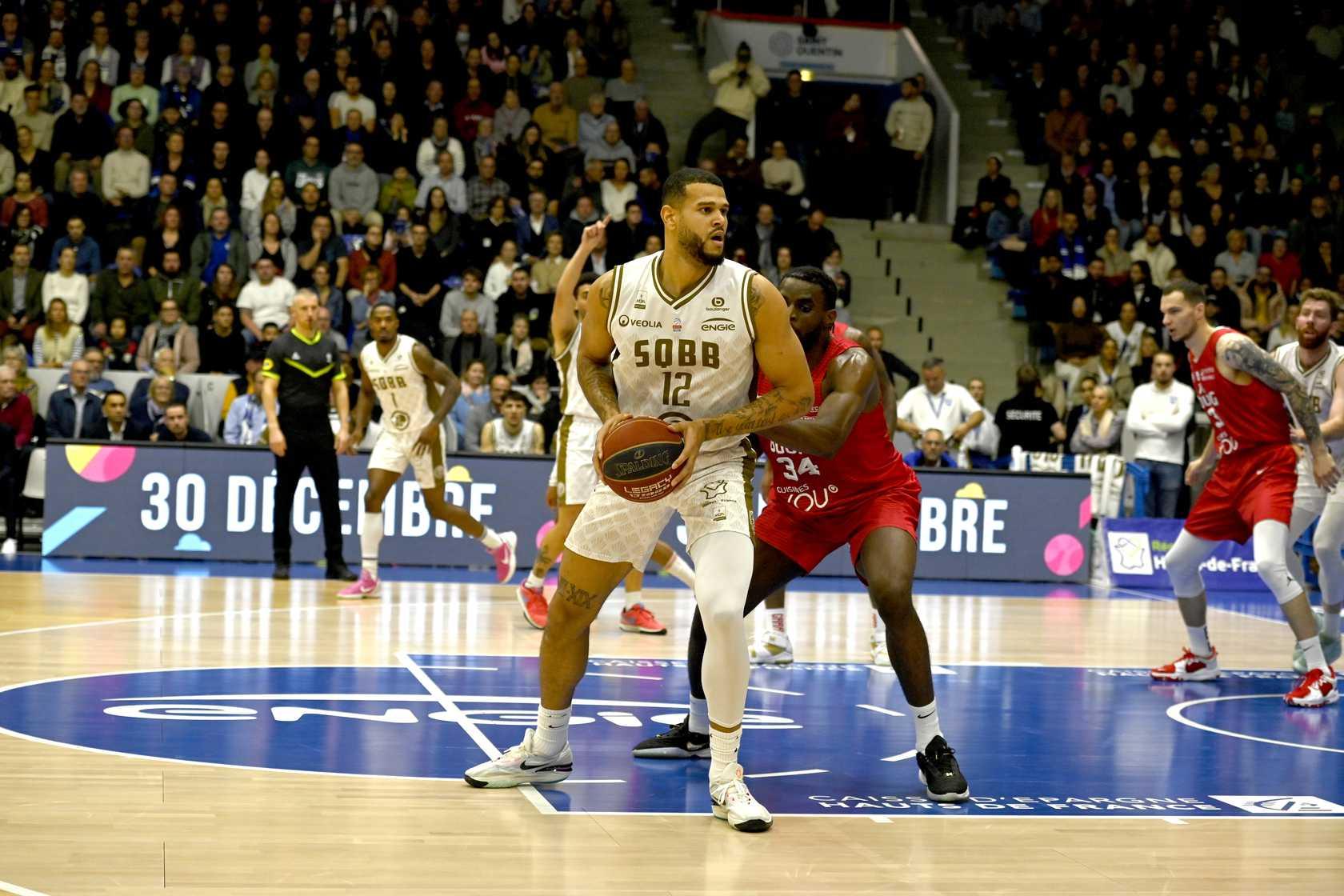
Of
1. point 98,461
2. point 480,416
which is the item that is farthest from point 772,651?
point 98,461

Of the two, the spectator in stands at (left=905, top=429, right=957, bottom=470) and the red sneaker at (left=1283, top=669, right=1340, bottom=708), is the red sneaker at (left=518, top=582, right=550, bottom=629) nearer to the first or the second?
the red sneaker at (left=1283, top=669, right=1340, bottom=708)

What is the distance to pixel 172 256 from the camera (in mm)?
16375

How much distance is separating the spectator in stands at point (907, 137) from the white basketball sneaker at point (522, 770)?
17.2 meters

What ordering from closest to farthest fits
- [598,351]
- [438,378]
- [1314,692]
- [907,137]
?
[598,351]
[1314,692]
[438,378]
[907,137]

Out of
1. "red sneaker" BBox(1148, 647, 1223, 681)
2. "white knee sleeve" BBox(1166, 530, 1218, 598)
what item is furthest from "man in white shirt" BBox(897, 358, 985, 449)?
"white knee sleeve" BBox(1166, 530, 1218, 598)

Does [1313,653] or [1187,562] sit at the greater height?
[1187,562]

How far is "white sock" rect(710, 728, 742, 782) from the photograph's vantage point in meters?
5.41

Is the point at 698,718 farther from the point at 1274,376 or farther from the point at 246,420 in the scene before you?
the point at 246,420

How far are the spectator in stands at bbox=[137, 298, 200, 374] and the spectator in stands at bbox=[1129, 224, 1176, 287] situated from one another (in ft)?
37.3

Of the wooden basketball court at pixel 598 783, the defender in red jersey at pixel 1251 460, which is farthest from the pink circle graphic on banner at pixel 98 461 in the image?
the defender in red jersey at pixel 1251 460

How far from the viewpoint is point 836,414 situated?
5.85 meters

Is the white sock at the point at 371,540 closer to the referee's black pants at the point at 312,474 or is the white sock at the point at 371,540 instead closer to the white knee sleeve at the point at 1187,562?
the referee's black pants at the point at 312,474

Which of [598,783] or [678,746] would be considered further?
[678,746]

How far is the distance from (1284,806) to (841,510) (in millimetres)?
1987
